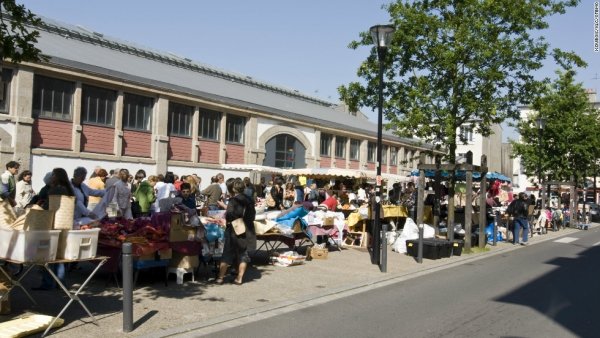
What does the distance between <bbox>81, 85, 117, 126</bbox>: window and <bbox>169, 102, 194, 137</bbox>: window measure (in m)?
3.46

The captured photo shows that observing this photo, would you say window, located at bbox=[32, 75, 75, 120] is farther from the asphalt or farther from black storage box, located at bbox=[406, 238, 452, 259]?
black storage box, located at bbox=[406, 238, 452, 259]

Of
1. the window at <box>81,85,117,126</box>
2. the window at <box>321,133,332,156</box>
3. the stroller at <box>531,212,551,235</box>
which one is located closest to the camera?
the window at <box>81,85,117,126</box>

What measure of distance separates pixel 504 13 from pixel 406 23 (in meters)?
2.72

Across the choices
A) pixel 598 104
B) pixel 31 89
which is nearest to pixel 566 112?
pixel 31 89

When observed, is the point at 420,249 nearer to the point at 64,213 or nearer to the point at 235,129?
the point at 64,213

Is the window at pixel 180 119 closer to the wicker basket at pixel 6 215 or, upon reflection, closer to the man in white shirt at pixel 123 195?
the man in white shirt at pixel 123 195

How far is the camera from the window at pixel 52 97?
23.0 metres

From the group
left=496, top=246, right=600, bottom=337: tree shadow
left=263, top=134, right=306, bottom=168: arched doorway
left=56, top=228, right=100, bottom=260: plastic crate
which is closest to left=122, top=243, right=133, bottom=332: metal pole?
left=56, top=228, right=100, bottom=260: plastic crate

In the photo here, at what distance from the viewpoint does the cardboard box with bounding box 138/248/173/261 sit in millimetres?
8898

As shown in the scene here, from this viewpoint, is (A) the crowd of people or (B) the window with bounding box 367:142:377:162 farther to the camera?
(B) the window with bounding box 367:142:377:162

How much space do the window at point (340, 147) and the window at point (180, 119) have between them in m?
14.3

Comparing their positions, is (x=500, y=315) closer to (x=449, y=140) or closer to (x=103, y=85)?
(x=449, y=140)

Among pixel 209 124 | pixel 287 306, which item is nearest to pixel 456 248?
pixel 287 306

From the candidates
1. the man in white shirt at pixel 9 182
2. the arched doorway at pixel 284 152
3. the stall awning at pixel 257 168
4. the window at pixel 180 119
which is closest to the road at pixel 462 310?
the man in white shirt at pixel 9 182
